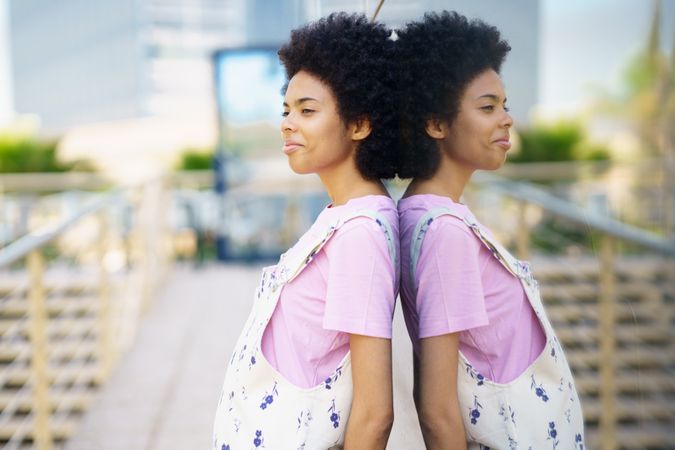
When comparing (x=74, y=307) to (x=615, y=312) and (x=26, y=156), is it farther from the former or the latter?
(x=26, y=156)

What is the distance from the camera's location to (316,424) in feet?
3.12

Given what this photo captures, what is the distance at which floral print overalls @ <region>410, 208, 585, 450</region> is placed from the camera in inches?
36.4

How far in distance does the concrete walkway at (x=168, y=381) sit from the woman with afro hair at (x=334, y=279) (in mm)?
351

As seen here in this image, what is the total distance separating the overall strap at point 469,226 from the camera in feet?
3.04

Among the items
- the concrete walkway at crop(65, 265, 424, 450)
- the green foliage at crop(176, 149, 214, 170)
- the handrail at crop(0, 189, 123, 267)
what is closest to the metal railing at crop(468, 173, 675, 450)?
the concrete walkway at crop(65, 265, 424, 450)

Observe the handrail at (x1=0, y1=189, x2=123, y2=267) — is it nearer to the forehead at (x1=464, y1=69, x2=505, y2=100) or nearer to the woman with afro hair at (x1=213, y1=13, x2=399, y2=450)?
the woman with afro hair at (x1=213, y1=13, x2=399, y2=450)

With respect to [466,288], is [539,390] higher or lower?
lower

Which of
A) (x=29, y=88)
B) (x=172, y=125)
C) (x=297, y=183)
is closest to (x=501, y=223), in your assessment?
(x=297, y=183)

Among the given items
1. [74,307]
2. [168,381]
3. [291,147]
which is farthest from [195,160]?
[291,147]

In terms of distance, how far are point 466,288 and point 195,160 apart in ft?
32.1

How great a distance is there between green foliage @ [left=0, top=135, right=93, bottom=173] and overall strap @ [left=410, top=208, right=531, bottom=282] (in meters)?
9.19

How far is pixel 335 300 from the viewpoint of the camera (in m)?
0.92

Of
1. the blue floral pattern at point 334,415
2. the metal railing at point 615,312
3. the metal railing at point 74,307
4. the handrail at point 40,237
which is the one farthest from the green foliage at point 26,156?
the blue floral pattern at point 334,415

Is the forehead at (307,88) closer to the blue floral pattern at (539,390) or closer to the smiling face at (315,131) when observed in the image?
the smiling face at (315,131)
